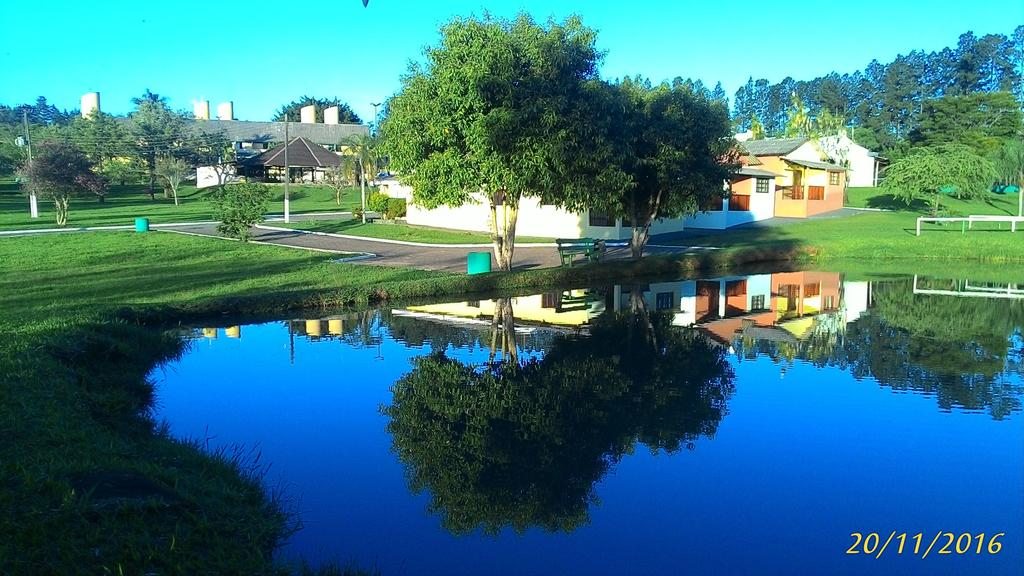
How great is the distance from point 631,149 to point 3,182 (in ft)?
224

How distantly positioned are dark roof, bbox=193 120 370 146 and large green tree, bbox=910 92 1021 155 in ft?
179

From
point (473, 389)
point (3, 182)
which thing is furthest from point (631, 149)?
point (3, 182)

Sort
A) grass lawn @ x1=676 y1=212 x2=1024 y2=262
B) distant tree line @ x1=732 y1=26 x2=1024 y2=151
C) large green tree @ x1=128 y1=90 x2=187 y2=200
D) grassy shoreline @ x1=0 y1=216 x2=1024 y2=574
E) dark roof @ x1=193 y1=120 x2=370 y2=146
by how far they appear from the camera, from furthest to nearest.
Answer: distant tree line @ x1=732 y1=26 x2=1024 y2=151
dark roof @ x1=193 y1=120 x2=370 y2=146
large green tree @ x1=128 y1=90 x2=187 y2=200
grass lawn @ x1=676 y1=212 x2=1024 y2=262
grassy shoreline @ x1=0 y1=216 x2=1024 y2=574

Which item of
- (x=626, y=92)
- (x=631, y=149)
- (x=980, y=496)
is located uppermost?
(x=626, y=92)

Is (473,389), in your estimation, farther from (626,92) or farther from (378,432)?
(626,92)

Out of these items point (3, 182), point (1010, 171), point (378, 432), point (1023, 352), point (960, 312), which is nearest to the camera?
point (378, 432)

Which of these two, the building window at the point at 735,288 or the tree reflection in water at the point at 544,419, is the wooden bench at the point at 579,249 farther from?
the tree reflection in water at the point at 544,419

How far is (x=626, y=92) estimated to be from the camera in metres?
24.0

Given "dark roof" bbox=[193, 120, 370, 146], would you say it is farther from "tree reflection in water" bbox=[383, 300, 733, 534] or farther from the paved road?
"tree reflection in water" bbox=[383, 300, 733, 534]

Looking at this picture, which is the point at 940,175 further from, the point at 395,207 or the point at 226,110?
the point at 226,110

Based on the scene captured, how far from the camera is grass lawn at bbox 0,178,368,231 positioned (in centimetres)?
4225

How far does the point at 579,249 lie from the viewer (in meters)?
26.1

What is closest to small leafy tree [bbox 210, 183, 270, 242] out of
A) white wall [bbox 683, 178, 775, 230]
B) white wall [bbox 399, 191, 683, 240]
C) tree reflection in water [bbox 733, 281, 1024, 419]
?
white wall [bbox 399, 191, 683, 240]

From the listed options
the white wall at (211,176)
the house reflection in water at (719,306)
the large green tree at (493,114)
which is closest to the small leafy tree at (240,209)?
the large green tree at (493,114)
